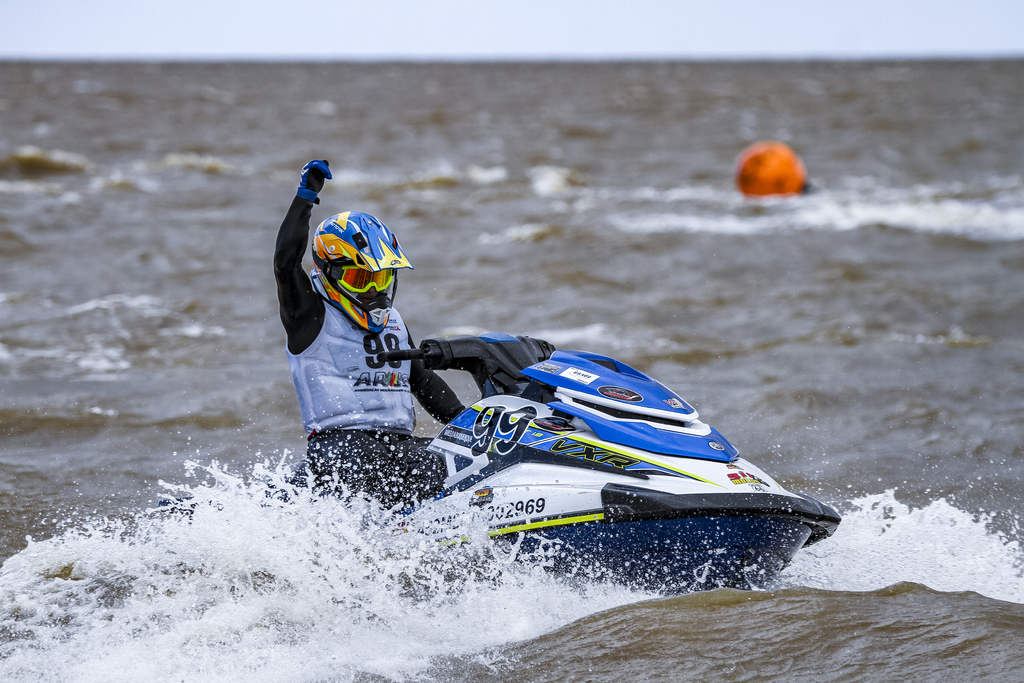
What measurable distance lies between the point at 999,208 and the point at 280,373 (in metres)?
12.8

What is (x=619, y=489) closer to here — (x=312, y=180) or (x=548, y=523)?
(x=548, y=523)

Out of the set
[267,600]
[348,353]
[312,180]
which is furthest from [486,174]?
[267,600]

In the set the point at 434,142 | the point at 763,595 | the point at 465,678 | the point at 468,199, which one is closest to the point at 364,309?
the point at 465,678

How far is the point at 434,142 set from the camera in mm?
29312

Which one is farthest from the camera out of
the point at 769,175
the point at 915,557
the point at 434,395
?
the point at 769,175

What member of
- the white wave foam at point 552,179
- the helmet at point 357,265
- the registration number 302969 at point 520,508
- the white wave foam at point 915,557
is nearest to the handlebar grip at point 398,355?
the helmet at point 357,265

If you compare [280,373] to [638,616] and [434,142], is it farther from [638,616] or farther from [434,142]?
[434,142]

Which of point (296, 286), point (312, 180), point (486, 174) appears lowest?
point (296, 286)

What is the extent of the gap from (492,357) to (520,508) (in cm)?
75

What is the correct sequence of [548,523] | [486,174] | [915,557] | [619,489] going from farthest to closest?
[486,174] < [915,557] < [548,523] < [619,489]

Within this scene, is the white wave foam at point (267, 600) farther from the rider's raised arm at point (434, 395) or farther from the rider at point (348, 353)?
the rider's raised arm at point (434, 395)

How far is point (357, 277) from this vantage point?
13.9ft

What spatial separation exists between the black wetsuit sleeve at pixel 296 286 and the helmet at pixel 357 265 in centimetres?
7

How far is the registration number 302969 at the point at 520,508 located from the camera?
151 inches
